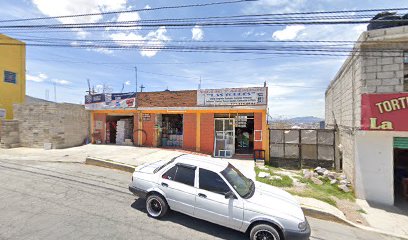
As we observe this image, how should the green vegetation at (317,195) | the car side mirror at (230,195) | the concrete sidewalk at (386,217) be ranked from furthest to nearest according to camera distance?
1. the green vegetation at (317,195)
2. the concrete sidewalk at (386,217)
3. the car side mirror at (230,195)

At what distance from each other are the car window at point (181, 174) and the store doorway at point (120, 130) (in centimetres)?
1310

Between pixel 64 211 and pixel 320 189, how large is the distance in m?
8.80

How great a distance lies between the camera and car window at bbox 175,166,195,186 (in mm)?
5578

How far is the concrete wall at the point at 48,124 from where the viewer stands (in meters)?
16.5

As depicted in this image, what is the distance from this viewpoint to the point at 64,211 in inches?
229

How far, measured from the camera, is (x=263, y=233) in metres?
4.72

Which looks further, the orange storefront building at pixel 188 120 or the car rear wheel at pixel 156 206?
the orange storefront building at pixel 188 120

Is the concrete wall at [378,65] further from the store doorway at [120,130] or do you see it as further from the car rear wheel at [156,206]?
the store doorway at [120,130]

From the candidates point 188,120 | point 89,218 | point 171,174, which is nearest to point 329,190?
point 171,174

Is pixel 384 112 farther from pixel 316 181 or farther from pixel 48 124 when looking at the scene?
pixel 48 124

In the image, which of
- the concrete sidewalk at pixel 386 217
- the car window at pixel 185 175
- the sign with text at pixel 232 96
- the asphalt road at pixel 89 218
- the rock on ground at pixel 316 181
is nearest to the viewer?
the asphalt road at pixel 89 218

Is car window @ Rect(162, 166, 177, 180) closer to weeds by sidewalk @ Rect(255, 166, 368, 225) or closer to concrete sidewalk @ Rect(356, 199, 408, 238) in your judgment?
weeds by sidewalk @ Rect(255, 166, 368, 225)

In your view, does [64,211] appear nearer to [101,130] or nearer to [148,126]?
[148,126]

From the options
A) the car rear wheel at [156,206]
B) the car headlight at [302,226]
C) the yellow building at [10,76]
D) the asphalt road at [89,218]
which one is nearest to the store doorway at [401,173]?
the asphalt road at [89,218]
